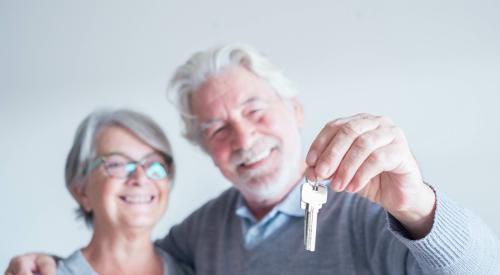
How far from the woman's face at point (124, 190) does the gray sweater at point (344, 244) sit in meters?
0.17

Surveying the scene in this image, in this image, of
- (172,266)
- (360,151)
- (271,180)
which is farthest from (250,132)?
(360,151)

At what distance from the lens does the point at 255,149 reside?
1174 millimetres

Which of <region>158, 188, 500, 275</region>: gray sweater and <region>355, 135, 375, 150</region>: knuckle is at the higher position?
<region>355, 135, 375, 150</region>: knuckle

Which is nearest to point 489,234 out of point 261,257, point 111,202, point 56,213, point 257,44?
point 261,257

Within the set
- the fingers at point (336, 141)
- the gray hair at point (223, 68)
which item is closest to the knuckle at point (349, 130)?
the fingers at point (336, 141)

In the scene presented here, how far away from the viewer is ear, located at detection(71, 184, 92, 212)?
50.5 inches

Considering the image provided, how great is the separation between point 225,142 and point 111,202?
32 centimetres

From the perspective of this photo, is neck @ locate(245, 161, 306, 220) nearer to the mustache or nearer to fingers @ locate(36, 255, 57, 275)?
the mustache

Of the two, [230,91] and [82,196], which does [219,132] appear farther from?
[82,196]

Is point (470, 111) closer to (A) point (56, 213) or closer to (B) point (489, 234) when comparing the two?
(B) point (489, 234)

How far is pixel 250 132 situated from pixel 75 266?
0.54 m

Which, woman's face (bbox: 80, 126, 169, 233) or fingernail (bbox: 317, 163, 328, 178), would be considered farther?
woman's face (bbox: 80, 126, 169, 233)

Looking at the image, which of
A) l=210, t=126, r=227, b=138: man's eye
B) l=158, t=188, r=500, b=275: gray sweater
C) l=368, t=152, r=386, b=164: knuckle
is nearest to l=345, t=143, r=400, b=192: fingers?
l=368, t=152, r=386, b=164: knuckle

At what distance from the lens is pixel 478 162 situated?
133 centimetres
